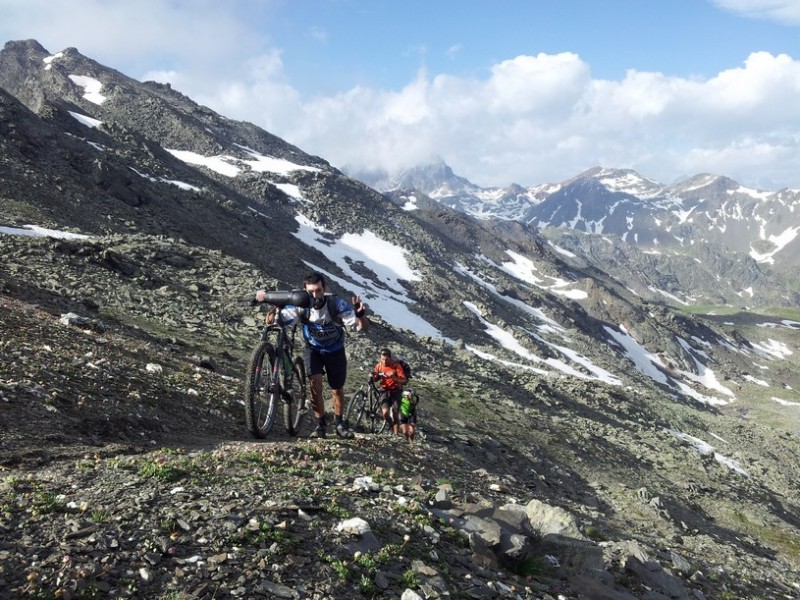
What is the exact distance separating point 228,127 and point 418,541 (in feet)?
456

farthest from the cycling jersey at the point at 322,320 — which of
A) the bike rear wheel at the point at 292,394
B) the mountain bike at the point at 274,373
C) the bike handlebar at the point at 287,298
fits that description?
the bike rear wheel at the point at 292,394

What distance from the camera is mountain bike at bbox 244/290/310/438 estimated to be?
35.8 ft

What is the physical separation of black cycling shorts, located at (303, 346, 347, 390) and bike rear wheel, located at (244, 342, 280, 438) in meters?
0.85

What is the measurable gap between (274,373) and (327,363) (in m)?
1.19

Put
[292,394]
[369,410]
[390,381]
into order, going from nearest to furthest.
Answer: [292,394] → [390,381] → [369,410]

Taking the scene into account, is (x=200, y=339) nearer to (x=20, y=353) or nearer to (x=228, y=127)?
(x=20, y=353)

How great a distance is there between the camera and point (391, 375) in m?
17.8

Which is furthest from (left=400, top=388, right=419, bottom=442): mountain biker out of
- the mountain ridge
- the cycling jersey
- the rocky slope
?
the cycling jersey

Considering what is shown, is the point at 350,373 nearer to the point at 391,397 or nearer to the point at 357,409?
the point at 357,409

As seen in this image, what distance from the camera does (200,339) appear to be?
27.4 m

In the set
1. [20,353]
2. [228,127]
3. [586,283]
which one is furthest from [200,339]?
[586,283]

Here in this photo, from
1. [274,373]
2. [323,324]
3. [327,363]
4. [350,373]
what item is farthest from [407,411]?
[350,373]

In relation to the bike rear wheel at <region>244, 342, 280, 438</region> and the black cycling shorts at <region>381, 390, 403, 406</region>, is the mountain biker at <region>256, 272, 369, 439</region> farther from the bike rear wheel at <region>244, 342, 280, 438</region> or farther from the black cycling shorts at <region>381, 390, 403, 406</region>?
the black cycling shorts at <region>381, 390, 403, 406</region>

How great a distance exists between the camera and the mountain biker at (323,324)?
37.5 feet
